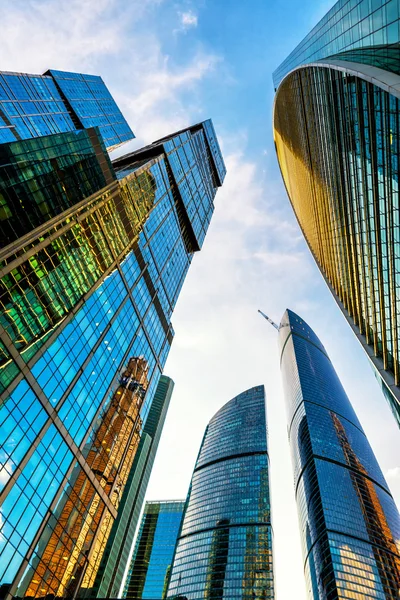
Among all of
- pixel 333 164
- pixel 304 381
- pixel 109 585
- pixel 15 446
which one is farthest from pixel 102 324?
pixel 304 381

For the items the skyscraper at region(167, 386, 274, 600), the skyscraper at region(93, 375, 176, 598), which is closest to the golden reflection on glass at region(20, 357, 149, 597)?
the skyscraper at region(93, 375, 176, 598)

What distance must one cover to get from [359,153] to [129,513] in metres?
161

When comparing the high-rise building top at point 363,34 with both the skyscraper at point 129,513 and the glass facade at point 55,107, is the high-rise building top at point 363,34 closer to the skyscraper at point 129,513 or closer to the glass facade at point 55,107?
the glass facade at point 55,107

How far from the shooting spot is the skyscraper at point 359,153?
27.9m

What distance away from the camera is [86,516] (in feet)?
139

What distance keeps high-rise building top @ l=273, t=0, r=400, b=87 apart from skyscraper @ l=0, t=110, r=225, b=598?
104 feet

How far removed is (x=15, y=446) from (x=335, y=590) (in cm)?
13446

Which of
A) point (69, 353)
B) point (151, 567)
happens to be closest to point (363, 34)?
point (69, 353)

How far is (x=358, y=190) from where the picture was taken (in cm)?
3844

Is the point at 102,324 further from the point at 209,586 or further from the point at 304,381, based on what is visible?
the point at 304,381

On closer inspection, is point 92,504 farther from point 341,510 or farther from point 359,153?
point 341,510

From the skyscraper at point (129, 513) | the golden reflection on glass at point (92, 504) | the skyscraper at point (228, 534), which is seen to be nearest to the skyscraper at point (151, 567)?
the skyscraper at point (228, 534)

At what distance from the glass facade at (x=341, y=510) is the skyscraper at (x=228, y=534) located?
17.8 meters

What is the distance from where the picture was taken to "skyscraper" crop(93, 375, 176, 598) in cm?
12188
